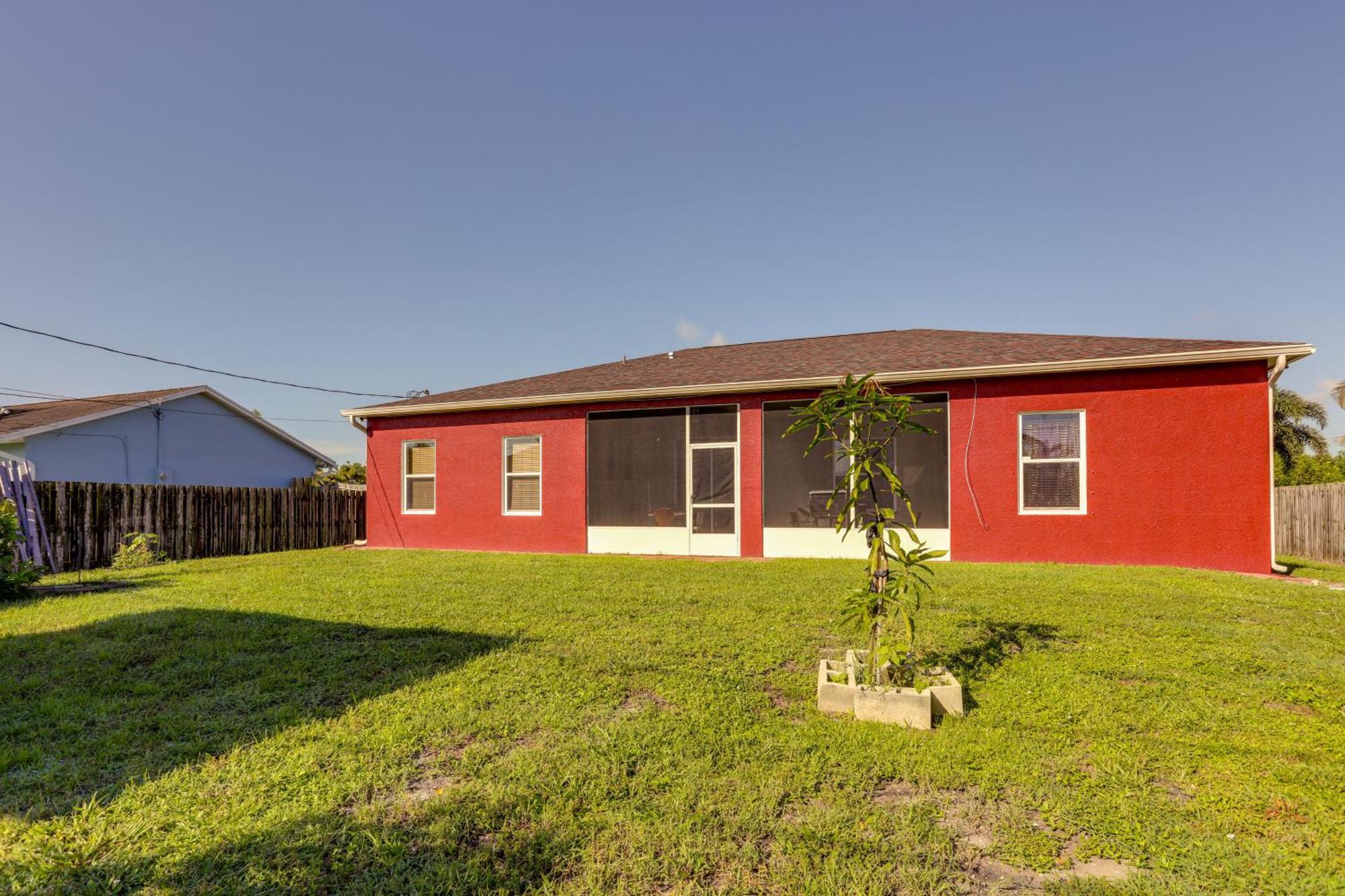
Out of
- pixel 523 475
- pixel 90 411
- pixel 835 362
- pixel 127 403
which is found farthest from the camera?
pixel 127 403

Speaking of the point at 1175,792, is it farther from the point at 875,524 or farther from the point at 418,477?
the point at 418,477

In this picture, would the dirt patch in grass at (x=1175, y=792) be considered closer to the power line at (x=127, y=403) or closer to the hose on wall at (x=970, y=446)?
the hose on wall at (x=970, y=446)

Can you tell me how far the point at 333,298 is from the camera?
1772 centimetres

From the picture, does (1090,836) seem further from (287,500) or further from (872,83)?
(287,500)

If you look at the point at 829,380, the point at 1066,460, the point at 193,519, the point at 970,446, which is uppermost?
the point at 829,380

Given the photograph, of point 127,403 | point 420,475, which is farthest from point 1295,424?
point 127,403

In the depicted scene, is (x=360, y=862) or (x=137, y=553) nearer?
(x=360, y=862)

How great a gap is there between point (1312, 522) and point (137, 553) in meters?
22.2

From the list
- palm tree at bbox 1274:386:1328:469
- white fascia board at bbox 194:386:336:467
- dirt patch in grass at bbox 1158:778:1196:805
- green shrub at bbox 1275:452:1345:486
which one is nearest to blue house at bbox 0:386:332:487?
white fascia board at bbox 194:386:336:467

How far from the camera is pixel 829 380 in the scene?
9.41 metres

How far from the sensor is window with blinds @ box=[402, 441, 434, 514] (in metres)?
12.8

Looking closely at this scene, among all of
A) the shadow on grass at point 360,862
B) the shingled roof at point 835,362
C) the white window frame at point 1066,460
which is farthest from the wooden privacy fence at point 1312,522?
the shadow on grass at point 360,862

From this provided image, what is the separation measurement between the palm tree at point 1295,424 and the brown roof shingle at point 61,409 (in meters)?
36.3

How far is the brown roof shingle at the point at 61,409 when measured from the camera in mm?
15023
